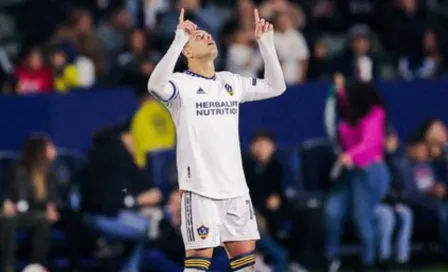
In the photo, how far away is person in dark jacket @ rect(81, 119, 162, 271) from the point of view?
593 inches

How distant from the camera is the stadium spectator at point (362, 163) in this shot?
15.3m

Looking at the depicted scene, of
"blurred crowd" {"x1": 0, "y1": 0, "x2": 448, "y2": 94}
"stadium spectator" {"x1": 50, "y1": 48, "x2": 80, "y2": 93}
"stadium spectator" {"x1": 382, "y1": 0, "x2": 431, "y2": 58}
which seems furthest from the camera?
"stadium spectator" {"x1": 382, "y1": 0, "x2": 431, "y2": 58}

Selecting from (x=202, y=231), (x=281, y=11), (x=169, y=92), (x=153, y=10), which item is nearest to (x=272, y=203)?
(x=281, y=11)

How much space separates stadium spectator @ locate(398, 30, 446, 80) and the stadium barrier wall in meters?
1.21

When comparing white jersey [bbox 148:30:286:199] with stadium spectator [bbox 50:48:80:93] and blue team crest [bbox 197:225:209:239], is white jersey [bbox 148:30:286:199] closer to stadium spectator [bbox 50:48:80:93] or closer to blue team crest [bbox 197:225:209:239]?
blue team crest [bbox 197:225:209:239]

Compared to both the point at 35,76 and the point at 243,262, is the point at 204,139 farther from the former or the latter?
the point at 35,76

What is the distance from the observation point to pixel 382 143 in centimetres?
1568

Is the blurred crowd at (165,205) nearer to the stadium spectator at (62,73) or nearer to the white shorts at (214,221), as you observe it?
the stadium spectator at (62,73)

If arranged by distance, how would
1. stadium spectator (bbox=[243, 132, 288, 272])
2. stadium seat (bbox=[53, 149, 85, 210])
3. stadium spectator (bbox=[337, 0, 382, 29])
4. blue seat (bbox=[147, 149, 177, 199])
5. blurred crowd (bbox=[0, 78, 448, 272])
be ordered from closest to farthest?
blurred crowd (bbox=[0, 78, 448, 272]) < stadium spectator (bbox=[243, 132, 288, 272]) < stadium seat (bbox=[53, 149, 85, 210]) < blue seat (bbox=[147, 149, 177, 199]) < stadium spectator (bbox=[337, 0, 382, 29])

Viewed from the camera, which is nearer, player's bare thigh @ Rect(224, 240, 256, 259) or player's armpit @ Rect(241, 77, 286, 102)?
player's bare thigh @ Rect(224, 240, 256, 259)

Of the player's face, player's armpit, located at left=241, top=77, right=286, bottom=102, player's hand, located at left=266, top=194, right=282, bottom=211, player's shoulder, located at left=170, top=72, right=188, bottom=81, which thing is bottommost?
player's hand, located at left=266, top=194, right=282, bottom=211

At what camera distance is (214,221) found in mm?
10742

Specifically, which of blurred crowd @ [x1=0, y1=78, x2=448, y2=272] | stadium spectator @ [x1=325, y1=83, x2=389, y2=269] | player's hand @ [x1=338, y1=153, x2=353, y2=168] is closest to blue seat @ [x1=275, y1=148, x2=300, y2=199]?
blurred crowd @ [x1=0, y1=78, x2=448, y2=272]

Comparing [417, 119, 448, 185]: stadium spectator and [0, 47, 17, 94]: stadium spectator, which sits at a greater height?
[0, 47, 17, 94]: stadium spectator
